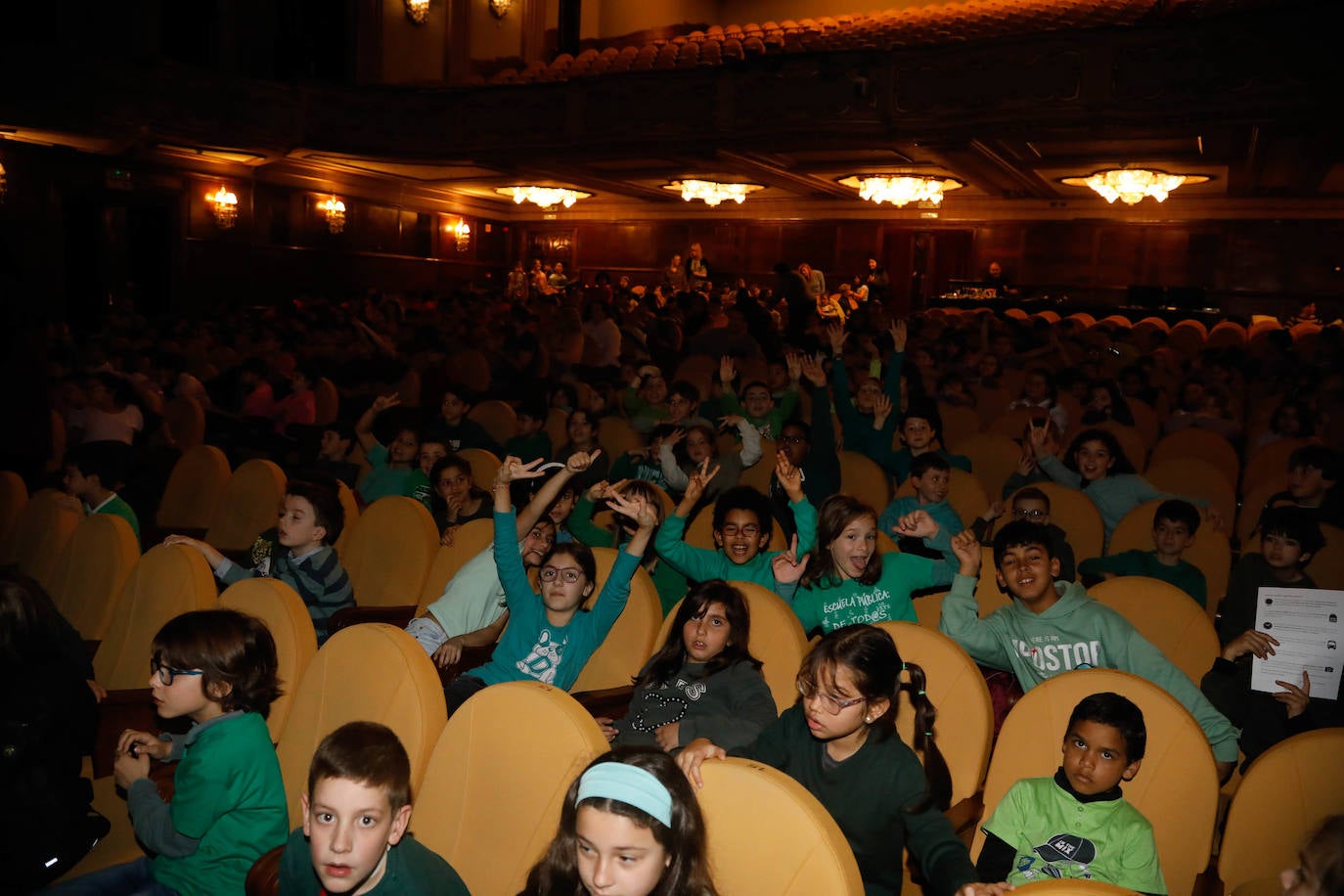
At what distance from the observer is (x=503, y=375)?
857cm

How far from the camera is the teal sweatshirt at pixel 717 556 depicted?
3326 millimetres

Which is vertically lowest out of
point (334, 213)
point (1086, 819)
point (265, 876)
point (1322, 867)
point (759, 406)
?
point (265, 876)

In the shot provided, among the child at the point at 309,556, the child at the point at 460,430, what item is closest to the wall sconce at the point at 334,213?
the child at the point at 460,430

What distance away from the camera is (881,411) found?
527cm

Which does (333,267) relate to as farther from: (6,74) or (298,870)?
(298,870)

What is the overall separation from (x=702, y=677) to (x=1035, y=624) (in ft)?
3.23

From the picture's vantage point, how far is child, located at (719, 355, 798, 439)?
5.68 meters

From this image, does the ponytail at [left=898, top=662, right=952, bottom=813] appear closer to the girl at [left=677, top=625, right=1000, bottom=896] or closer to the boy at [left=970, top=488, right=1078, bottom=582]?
the girl at [left=677, top=625, right=1000, bottom=896]

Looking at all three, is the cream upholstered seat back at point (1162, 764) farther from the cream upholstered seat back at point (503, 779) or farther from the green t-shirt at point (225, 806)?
the green t-shirt at point (225, 806)

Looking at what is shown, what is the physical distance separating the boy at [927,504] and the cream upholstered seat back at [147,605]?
2.42 metres

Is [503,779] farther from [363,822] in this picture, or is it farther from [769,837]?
[769,837]

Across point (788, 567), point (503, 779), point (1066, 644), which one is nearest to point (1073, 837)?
point (1066, 644)

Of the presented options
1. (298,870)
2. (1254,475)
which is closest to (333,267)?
(1254,475)

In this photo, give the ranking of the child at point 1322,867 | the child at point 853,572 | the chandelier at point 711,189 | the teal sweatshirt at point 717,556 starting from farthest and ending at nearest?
the chandelier at point 711,189 < the teal sweatshirt at point 717,556 < the child at point 853,572 < the child at point 1322,867
